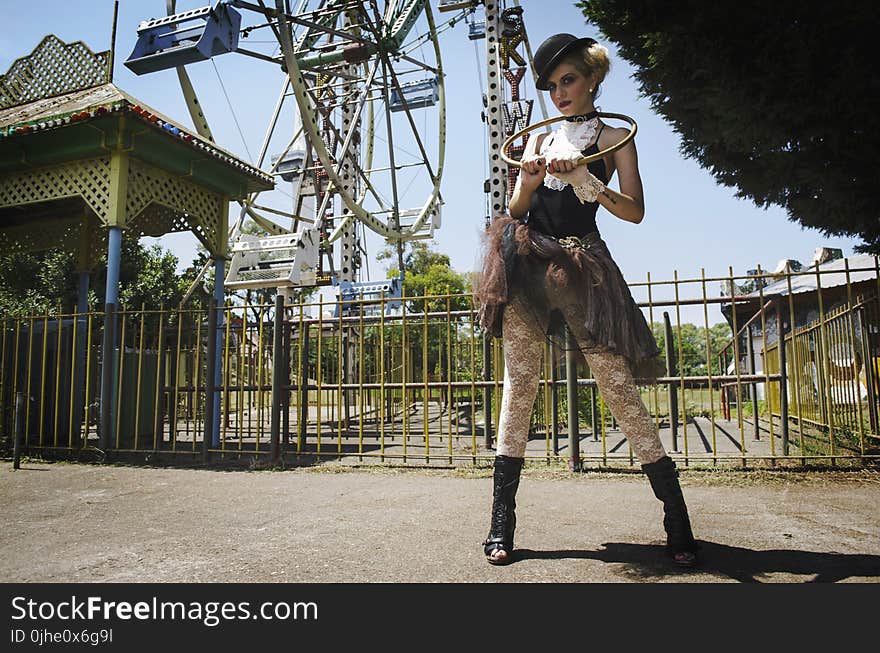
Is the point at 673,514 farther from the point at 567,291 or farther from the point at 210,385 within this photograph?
the point at 210,385

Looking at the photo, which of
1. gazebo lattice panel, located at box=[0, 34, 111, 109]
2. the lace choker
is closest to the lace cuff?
the lace choker

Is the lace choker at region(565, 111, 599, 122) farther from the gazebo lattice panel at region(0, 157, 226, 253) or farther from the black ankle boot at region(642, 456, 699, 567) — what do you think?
the gazebo lattice panel at region(0, 157, 226, 253)

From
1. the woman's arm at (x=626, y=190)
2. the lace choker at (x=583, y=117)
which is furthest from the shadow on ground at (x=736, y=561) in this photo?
the lace choker at (x=583, y=117)

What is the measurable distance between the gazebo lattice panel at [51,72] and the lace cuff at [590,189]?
7129 millimetres

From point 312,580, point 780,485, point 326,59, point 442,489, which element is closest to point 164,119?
point 442,489

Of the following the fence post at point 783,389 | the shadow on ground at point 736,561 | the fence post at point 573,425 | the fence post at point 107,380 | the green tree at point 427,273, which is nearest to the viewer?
the shadow on ground at point 736,561

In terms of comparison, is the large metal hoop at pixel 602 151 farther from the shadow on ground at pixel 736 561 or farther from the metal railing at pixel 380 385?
the metal railing at pixel 380 385

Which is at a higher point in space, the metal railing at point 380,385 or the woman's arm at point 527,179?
the woman's arm at point 527,179

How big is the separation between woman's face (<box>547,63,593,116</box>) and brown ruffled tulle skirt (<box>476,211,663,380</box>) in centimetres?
52

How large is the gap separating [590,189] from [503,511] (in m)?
1.27

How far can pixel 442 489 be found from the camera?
12.9ft

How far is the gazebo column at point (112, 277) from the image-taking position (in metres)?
5.88
